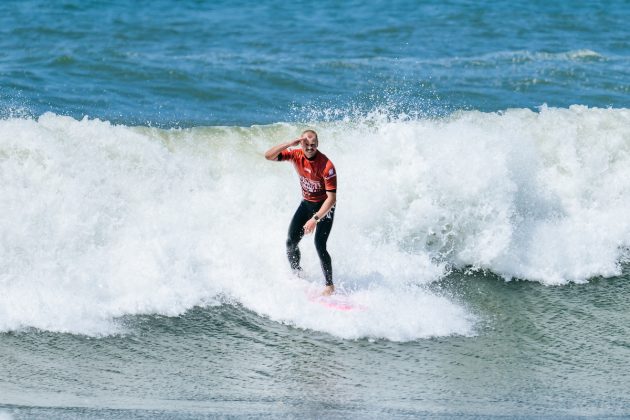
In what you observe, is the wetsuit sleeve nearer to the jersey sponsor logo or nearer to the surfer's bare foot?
the jersey sponsor logo

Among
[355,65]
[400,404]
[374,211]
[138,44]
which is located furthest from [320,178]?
[138,44]

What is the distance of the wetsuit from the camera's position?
9.17 m

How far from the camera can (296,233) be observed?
977cm

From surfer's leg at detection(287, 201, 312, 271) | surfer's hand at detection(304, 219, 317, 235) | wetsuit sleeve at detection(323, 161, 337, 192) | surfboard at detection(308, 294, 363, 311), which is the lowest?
surfboard at detection(308, 294, 363, 311)

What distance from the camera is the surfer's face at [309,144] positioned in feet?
29.5

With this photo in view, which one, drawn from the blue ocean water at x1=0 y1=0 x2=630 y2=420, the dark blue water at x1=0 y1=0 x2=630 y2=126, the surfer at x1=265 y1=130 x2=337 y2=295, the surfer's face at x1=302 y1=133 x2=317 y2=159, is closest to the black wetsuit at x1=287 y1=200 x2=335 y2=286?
the surfer at x1=265 y1=130 x2=337 y2=295

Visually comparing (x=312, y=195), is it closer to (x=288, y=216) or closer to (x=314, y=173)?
(x=314, y=173)

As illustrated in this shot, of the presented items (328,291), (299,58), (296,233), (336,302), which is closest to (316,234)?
(296,233)

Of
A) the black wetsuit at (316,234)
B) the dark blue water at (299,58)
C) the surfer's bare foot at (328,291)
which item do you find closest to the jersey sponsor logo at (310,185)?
the black wetsuit at (316,234)

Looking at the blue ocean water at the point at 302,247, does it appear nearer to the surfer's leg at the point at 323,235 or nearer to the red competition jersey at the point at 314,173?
the surfer's leg at the point at 323,235

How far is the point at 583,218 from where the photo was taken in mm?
12141

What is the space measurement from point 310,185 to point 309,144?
1.82 feet

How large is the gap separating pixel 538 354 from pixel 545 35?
1527 cm

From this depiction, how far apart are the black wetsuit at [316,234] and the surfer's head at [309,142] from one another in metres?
0.66
